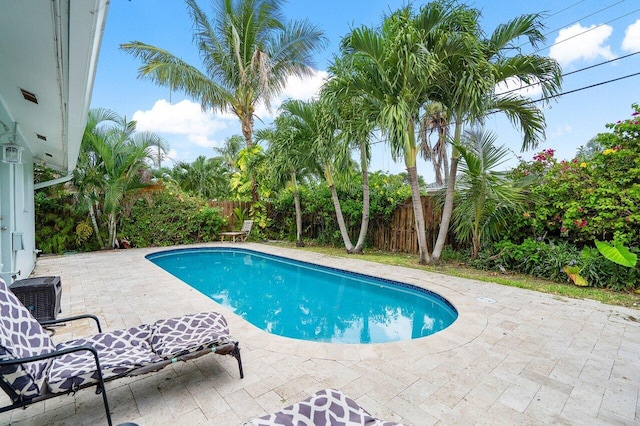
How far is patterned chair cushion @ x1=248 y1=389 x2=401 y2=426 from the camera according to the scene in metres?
1.54

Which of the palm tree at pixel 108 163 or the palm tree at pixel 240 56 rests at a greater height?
the palm tree at pixel 240 56

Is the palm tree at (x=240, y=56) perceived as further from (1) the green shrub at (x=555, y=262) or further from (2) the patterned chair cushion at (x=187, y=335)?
(2) the patterned chair cushion at (x=187, y=335)

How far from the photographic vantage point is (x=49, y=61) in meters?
2.67

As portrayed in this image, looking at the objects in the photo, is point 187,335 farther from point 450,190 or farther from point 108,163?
point 108,163

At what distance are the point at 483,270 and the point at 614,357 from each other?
4.12 metres

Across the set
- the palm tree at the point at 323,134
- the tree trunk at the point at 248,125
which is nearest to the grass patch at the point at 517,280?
the palm tree at the point at 323,134

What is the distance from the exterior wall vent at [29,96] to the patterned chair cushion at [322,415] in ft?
14.3

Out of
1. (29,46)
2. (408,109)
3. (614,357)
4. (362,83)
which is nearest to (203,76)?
(362,83)

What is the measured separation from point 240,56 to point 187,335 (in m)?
12.3

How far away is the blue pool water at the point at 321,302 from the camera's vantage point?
182 inches

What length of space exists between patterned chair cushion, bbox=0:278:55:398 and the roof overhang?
1847 mm

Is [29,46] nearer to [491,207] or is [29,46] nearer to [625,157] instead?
[491,207]

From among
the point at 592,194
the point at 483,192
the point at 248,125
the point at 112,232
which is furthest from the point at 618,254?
the point at 112,232

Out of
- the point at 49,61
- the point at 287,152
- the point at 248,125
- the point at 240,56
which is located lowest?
the point at 49,61
